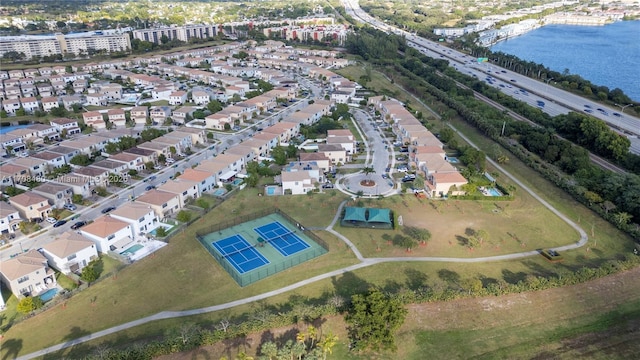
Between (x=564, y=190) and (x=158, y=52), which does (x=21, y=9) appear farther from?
(x=564, y=190)

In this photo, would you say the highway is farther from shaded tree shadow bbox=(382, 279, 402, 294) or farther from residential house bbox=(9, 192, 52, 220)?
residential house bbox=(9, 192, 52, 220)

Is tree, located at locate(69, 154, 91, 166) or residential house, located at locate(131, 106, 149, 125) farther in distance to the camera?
residential house, located at locate(131, 106, 149, 125)

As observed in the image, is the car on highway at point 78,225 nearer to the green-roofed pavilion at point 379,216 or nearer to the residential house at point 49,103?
the green-roofed pavilion at point 379,216

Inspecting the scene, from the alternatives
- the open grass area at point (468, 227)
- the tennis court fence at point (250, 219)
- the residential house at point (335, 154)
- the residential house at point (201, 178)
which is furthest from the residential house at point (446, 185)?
the residential house at point (201, 178)

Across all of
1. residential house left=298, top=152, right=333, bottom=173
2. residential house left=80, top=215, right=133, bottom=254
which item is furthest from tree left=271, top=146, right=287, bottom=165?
residential house left=80, top=215, right=133, bottom=254

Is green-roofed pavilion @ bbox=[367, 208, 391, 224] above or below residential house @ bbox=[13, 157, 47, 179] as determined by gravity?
below

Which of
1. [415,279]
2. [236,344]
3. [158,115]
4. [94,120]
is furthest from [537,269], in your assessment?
[94,120]

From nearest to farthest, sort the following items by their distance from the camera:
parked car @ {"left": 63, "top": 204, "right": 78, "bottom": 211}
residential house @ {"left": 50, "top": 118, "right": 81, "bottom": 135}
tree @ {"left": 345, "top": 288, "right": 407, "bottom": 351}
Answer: tree @ {"left": 345, "top": 288, "right": 407, "bottom": 351} → parked car @ {"left": 63, "top": 204, "right": 78, "bottom": 211} → residential house @ {"left": 50, "top": 118, "right": 81, "bottom": 135}

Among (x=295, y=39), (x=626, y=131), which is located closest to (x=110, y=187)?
(x=626, y=131)
